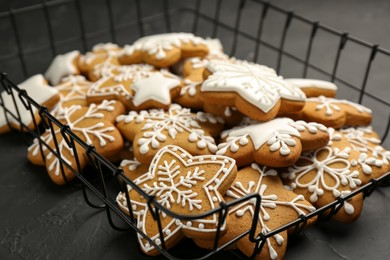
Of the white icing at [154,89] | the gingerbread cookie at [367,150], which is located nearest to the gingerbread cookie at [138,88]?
the white icing at [154,89]

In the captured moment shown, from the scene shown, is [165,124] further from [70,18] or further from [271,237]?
[70,18]

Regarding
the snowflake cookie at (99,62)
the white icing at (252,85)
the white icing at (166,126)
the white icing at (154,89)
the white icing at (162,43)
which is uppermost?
the white icing at (252,85)

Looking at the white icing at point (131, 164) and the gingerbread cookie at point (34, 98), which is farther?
the gingerbread cookie at point (34, 98)

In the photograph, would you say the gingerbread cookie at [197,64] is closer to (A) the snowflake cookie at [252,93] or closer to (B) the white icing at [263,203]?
(A) the snowflake cookie at [252,93]

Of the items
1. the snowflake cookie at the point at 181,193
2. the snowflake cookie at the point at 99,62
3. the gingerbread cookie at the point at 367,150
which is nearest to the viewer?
the snowflake cookie at the point at 181,193

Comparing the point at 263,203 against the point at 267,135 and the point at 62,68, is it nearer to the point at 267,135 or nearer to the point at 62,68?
the point at 267,135

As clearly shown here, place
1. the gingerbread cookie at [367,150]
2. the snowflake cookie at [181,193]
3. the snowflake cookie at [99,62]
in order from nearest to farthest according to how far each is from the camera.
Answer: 1. the snowflake cookie at [181,193]
2. the gingerbread cookie at [367,150]
3. the snowflake cookie at [99,62]

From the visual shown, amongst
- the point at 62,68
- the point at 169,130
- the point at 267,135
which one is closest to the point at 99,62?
the point at 62,68

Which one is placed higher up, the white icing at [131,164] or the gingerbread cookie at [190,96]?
the gingerbread cookie at [190,96]
